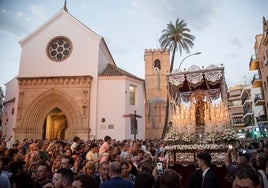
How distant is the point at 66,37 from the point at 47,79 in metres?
4.19

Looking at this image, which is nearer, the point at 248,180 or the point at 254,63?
the point at 248,180

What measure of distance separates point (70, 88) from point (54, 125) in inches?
228

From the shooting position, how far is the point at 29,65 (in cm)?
2162

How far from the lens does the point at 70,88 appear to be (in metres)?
20.6

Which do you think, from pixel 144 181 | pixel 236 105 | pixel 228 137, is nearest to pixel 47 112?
pixel 228 137

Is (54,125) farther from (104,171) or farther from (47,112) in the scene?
(104,171)

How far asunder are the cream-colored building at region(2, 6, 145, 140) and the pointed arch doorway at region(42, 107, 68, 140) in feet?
0.77

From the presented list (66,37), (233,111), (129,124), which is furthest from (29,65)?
(233,111)

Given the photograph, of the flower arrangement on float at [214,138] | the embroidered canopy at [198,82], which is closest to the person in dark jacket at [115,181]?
the flower arrangement on float at [214,138]

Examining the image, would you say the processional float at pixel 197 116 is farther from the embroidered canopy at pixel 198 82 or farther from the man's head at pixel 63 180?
the man's head at pixel 63 180

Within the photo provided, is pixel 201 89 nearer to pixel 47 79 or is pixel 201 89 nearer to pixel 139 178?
pixel 139 178

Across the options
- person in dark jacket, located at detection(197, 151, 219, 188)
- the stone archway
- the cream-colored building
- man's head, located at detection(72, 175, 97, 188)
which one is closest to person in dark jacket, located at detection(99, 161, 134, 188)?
man's head, located at detection(72, 175, 97, 188)

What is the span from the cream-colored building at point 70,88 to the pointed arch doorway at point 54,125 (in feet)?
0.77

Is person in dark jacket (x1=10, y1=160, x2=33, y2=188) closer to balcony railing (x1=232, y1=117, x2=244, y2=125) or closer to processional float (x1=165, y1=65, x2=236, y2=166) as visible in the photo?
processional float (x1=165, y1=65, x2=236, y2=166)
